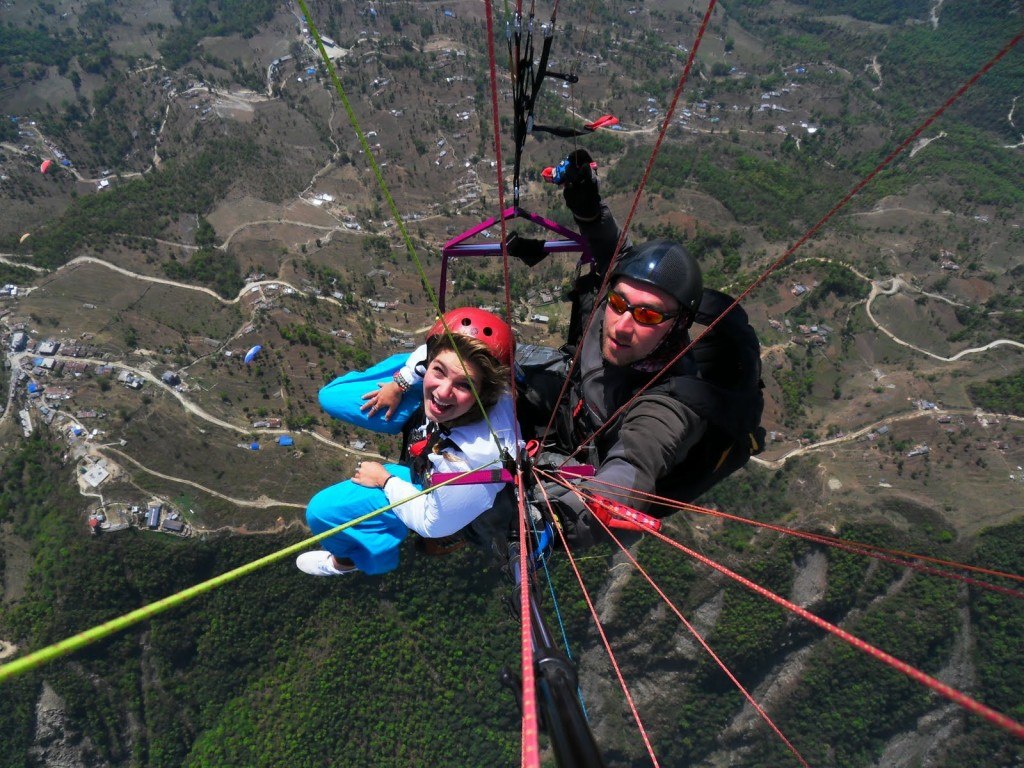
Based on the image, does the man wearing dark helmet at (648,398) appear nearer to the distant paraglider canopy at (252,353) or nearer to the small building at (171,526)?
the small building at (171,526)

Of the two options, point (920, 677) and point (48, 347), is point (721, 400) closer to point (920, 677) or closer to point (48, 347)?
point (920, 677)

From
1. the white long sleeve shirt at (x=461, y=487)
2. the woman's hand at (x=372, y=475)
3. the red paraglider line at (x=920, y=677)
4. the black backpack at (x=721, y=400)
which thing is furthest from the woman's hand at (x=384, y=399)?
the red paraglider line at (x=920, y=677)

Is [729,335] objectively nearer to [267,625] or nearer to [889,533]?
[267,625]

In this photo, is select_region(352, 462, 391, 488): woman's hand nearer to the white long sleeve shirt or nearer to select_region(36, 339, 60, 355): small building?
the white long sleeve shirt

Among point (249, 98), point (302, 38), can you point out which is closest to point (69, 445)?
point (249, 98)

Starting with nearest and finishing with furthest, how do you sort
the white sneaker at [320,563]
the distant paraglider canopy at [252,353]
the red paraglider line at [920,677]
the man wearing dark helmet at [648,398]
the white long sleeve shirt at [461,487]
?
the red paraglider line at [920,677]
the man wearing dark helmet at [648,398]
the white long sleeve shirt at [461,487]
the white sneaker at [320,563]
the distant paraglider canopy at [252,353]

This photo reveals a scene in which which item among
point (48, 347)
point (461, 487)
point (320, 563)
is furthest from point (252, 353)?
point (461, 487)
